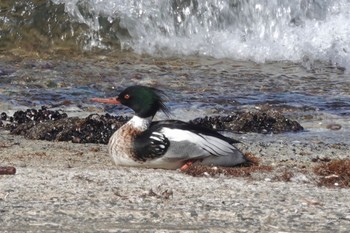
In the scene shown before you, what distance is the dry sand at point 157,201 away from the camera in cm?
578

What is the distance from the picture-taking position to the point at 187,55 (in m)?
17.2

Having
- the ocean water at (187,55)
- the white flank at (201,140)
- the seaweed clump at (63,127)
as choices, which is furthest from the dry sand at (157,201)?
the ocean water at (187,55)

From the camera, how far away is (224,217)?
19.7ft

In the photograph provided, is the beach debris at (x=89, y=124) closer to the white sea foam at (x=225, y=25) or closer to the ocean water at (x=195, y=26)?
the ocean water at (x=195, y=26)

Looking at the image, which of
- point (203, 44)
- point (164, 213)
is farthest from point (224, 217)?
point (203, 44)

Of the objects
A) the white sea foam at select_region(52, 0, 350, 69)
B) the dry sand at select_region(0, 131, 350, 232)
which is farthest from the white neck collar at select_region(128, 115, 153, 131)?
the white sea foam at select_region(52, 0, 350, 69)

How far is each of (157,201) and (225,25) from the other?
12953 mm

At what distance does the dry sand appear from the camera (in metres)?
5.78

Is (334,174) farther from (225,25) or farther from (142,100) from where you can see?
(225,25)

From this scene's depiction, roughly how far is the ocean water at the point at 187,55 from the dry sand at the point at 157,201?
339cm

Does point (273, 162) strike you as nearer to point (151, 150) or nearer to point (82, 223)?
point (151, 150)

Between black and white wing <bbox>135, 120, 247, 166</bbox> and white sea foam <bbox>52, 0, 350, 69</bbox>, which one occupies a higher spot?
black and white wing <bbox>135, 120, 247, 166</bbox>

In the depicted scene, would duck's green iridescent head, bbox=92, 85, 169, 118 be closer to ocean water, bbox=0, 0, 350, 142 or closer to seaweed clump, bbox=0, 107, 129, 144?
seaweed clump, bbox=0, 107, 129, 144

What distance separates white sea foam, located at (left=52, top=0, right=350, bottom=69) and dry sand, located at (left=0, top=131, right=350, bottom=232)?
9.69 meters
